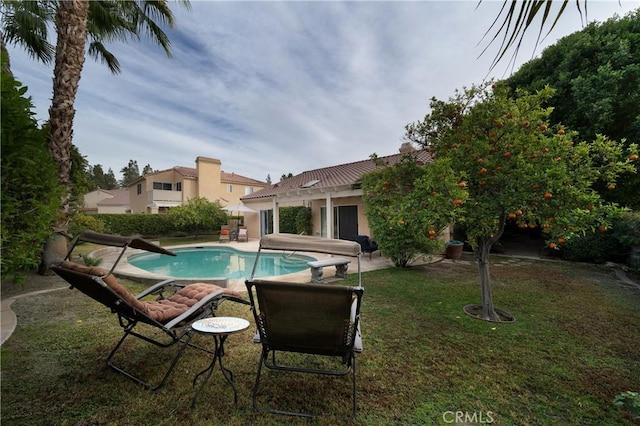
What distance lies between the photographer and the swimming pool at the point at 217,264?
11.3 m

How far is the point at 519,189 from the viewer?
4.50 metres

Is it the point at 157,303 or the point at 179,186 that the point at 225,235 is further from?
the point at 157,303

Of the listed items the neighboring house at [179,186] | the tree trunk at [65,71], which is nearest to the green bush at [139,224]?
the neighboring house at [179,186]

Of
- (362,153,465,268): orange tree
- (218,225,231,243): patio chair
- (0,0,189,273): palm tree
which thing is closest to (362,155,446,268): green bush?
(362,153,465,268): orange tree

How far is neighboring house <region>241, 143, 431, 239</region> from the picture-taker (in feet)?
49.1

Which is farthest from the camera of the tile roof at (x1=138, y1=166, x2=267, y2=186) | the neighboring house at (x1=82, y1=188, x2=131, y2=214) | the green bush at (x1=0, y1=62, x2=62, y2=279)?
the neighboring house at (x1=82, y1=188, x2=131, y2=214)

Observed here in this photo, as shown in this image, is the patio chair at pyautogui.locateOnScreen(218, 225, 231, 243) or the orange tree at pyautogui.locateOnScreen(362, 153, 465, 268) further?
the patio chair at pyautogui.locateOnScreen(218, 225, 231, 243)

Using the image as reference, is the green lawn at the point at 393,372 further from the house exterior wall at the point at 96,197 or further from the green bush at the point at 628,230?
the house exterior wall at the point at 96,197

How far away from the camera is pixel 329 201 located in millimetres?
15266

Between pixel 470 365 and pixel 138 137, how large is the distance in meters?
23.0

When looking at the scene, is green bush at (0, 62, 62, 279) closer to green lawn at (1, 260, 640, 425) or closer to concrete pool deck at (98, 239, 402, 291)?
green lawn at (1, 260, 640, 425)

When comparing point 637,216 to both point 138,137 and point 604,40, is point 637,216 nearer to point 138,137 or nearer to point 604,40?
point 604,40

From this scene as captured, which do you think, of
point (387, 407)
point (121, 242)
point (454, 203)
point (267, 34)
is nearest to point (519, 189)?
point (454, 203)

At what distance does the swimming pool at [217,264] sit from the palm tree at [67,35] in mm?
4256
